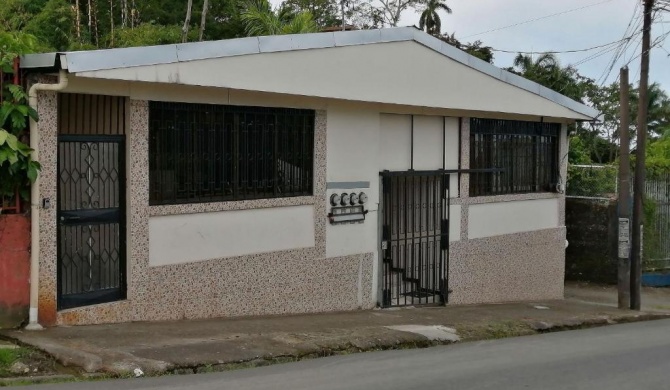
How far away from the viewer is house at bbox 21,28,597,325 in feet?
28.0

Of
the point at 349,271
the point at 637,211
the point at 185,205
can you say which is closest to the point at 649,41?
the point at 637,211

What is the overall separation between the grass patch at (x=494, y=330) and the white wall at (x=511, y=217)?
2858mm

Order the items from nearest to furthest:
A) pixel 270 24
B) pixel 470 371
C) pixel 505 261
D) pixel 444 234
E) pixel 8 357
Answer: pixel 8 357 < pixel 470 371 < pixel 444 234 < pixel 505 261 < pixel 270 24

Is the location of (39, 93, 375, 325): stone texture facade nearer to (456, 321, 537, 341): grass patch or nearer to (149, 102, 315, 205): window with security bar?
(149, 102, 315, 205): window with security bar

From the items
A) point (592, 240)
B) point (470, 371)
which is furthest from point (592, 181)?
point (470, 371)

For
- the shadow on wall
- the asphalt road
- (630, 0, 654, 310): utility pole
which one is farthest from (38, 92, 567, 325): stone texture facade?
the shadow on wall

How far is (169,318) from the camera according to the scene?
933 centimetres

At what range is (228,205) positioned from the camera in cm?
997

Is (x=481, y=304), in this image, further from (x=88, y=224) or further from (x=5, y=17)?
(x=5, y=17)

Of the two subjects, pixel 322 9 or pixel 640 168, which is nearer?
pixel 640 168

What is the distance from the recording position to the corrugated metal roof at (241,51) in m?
7.89

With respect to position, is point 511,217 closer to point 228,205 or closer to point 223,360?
point 228,205

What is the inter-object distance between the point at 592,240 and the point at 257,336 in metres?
13.7

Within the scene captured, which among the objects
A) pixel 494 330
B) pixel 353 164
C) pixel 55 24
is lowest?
pixel 494 330
